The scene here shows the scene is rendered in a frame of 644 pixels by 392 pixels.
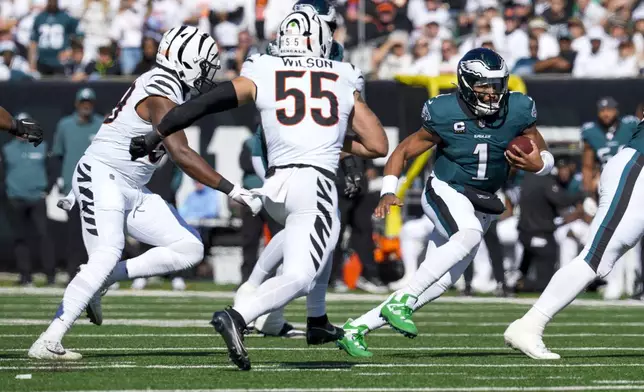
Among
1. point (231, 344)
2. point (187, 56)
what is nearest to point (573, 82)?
point (187, 56)

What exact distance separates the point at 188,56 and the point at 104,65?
10361 millimetres

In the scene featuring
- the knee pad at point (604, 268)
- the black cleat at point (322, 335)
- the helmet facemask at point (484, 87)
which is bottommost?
the black cleat at point (322, 335)

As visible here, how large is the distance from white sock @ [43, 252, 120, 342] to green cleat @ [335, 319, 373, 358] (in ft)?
4.04

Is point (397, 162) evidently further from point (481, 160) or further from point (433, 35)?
point (433, 35)

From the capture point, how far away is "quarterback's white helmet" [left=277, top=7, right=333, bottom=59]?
6754 millimetres

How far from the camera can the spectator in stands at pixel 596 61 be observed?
16.9 metres

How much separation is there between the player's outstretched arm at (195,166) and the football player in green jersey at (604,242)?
166 centimetres

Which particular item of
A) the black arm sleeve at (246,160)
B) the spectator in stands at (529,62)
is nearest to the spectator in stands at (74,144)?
the black arm sleeve at (246,160)

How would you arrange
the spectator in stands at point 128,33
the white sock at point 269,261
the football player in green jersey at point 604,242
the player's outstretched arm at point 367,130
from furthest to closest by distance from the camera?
the spectator in stands at point 128,33 < the white sock at point 269,261 < the football player in green jersey at point 604,242 < the player's outstretched arm at point 367,130

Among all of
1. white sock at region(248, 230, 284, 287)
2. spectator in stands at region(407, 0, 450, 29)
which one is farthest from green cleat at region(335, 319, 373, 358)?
spectator in stands at region(407, 0, 450, 29)

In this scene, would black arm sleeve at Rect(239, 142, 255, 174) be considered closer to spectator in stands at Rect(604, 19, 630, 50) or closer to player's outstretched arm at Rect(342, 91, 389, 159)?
spectator in stands at Rect(604, 19, 630, 50)

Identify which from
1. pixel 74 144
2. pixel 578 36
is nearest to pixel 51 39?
pixel 74 144

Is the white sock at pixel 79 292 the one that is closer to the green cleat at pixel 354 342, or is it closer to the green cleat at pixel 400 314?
the green cleat at pixel 354 342

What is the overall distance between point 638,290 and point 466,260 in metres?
6.17
